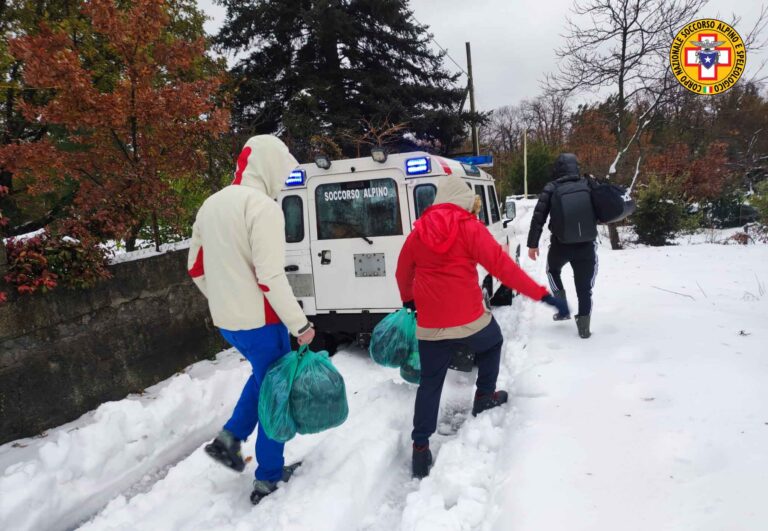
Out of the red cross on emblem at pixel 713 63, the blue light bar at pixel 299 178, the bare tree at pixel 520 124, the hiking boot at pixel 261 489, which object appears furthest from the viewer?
the bare tree at pixel 520 124

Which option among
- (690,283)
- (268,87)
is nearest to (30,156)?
(690,283)

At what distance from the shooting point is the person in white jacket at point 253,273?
244cm

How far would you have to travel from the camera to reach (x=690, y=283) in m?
6.80

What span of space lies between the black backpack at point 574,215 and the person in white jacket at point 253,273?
287cm

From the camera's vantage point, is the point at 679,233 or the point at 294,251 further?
the point at 679,233

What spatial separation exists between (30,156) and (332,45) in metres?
11.1

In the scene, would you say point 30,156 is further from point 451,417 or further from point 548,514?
point 548,514

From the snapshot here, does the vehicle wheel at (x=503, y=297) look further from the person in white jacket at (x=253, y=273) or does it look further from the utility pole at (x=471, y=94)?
the utility pole at (x=471, y=94)

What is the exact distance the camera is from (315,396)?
103 inches

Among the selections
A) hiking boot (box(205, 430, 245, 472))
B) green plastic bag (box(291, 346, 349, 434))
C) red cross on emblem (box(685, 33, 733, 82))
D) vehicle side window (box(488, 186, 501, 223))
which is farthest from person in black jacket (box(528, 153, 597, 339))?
red cross on emblem (box(685, 33, 733, 82))

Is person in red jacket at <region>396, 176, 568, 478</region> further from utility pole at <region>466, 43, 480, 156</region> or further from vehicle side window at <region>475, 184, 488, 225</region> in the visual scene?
utility pole at <region>466, 43, 480, 156</region>

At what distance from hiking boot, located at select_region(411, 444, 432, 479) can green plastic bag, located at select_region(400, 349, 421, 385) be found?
916mm

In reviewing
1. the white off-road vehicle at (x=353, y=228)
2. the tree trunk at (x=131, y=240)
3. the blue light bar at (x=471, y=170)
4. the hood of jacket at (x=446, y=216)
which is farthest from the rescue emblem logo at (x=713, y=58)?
the tree trunk at (x=131, y=240)

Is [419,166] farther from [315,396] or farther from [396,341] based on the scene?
[315,396]
